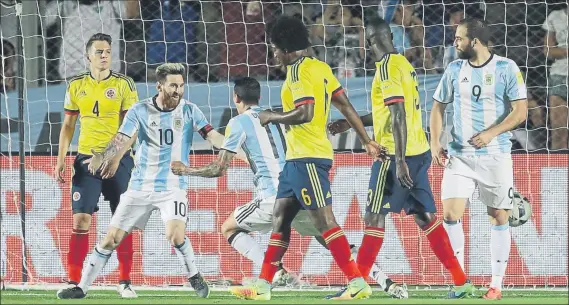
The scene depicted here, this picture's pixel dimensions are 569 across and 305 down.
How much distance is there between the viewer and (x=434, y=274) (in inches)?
421

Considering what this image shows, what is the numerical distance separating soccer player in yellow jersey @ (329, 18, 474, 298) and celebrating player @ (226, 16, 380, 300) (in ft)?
1.39

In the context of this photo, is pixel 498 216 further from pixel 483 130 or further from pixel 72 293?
pixel 72 293

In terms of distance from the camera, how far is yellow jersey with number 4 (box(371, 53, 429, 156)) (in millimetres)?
8484

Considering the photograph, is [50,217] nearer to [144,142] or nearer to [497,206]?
[144,142]

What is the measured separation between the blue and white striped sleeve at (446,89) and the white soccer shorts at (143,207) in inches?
81.5

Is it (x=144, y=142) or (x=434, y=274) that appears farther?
(x=434, y=274)

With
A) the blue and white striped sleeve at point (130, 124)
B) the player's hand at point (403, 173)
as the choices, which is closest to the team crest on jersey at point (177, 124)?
the blue and white striped sleeve at point (130, 124)

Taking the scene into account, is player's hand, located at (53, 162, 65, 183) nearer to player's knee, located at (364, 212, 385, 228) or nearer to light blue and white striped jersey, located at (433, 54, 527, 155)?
player's knee, located at (364, 212, 385, 228)

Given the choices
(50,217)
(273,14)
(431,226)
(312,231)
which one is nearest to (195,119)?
(312,231)

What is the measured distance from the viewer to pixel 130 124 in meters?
8.79

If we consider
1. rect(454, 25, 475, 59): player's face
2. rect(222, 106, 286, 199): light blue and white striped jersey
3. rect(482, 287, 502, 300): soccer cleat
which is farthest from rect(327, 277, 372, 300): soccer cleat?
rect(454, 25, 475, 59): player's face

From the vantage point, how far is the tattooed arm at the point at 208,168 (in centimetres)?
A: 838

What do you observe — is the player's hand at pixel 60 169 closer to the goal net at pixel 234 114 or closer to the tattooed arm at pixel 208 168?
the goal net at pixel 234 114

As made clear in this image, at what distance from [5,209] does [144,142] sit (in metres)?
2.65
